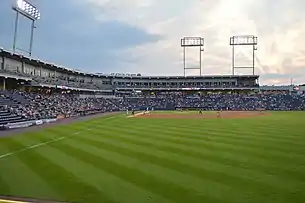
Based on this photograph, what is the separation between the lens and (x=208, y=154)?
52.9ft

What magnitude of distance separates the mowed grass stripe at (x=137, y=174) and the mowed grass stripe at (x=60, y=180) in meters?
1.56

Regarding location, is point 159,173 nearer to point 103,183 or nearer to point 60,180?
point 103,183

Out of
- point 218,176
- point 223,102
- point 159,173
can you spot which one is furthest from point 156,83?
point 218,176

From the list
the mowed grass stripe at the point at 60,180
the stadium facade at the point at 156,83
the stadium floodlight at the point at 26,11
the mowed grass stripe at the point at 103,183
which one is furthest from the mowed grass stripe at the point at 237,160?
the stadium facade at the point at 156,83

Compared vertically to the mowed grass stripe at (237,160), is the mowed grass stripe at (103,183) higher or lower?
lower

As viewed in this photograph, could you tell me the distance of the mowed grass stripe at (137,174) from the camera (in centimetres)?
936

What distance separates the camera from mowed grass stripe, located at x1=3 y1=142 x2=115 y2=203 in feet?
31.6

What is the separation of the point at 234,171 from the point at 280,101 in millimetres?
83003

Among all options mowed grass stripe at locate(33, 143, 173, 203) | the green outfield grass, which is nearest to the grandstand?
the green outfield grass

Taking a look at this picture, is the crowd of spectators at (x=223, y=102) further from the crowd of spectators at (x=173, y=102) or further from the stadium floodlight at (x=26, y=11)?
the stadium floodlight at (x=26, y=11)

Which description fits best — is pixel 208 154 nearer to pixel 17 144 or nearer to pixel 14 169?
pixel 14 169

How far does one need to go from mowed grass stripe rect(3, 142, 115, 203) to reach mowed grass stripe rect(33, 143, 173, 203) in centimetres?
11

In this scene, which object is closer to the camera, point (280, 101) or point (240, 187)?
point (240, 187)

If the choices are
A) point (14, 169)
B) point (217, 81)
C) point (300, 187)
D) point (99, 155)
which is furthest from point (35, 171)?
point (217, 81)
